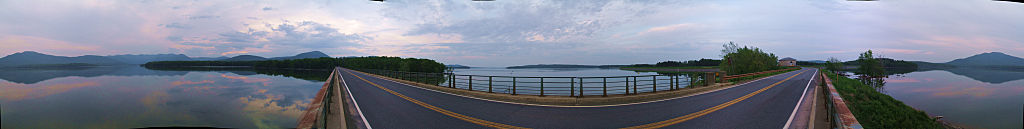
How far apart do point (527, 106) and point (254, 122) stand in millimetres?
14616

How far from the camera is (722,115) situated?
6.59 m

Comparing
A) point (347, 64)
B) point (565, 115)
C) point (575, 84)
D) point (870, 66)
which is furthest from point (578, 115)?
point (347, 64)

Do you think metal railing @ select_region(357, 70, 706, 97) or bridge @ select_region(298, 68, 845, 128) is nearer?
bridge @ select_region(298, 68, 845, 128)

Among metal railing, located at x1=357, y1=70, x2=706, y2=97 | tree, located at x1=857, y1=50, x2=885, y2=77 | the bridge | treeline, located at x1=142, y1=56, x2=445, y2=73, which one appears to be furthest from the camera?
treeline, located at x1=142, y1=56, x2=445, y2=73

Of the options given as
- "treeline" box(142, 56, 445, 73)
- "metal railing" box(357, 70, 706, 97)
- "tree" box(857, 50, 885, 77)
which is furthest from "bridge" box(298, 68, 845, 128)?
"treeline" box(142, 56, 445, 73)

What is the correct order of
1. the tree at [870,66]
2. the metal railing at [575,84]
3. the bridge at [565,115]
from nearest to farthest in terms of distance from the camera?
the bridge at [565,115], the metal railing at [575,84], the tree at [870,66]

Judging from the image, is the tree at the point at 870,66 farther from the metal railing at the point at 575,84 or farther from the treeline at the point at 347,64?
the treeline at the point at 347,64

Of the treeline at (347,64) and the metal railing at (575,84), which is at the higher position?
the treeline at (347,64)

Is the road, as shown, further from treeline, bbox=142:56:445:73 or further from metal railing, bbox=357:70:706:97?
treeline, bbox=142:56:445:73

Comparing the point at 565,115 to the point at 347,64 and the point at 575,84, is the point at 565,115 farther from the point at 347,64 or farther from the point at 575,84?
the point at 347,64

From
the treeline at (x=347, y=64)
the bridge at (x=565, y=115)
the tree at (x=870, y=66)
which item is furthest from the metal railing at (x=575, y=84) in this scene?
the treeline at (x=347, y=64)

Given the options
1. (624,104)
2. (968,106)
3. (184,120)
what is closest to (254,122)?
(184,120)

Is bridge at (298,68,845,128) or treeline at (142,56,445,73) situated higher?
treeline at (142,56,445,73)

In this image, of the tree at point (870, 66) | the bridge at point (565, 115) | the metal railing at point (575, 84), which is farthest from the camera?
the tree at point (870, 66)
